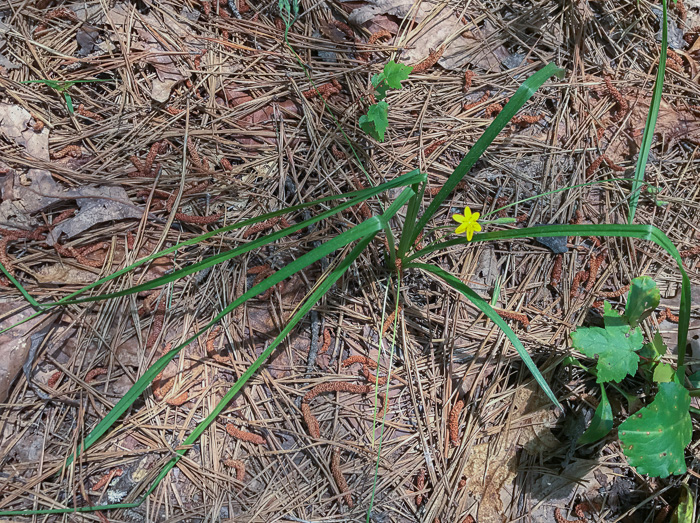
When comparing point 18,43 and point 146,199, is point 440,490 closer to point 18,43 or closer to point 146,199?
point 146,199

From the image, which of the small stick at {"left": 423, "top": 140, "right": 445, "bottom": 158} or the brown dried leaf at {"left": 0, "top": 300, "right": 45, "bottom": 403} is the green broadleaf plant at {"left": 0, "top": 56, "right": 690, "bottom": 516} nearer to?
the brown dried leaf at {"left": 0, "top": 300, "right": 45, "bottom": 403}

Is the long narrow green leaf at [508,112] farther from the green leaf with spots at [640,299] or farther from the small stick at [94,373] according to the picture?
the small stick at [94,373]

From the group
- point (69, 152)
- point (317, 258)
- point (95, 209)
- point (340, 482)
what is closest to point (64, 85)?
point (69, 152)

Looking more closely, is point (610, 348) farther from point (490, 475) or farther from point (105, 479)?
point (105, 479)

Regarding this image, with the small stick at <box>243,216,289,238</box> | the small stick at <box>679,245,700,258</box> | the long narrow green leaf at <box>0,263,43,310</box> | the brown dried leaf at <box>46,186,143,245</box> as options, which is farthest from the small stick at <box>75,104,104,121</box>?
the small stick at <box>679,245,700,258</box>

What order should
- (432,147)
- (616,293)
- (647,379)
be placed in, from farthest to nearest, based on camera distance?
(432,147) → (616,293) → (647,379)

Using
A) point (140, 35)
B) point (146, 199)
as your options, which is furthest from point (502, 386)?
point (140, 35)
